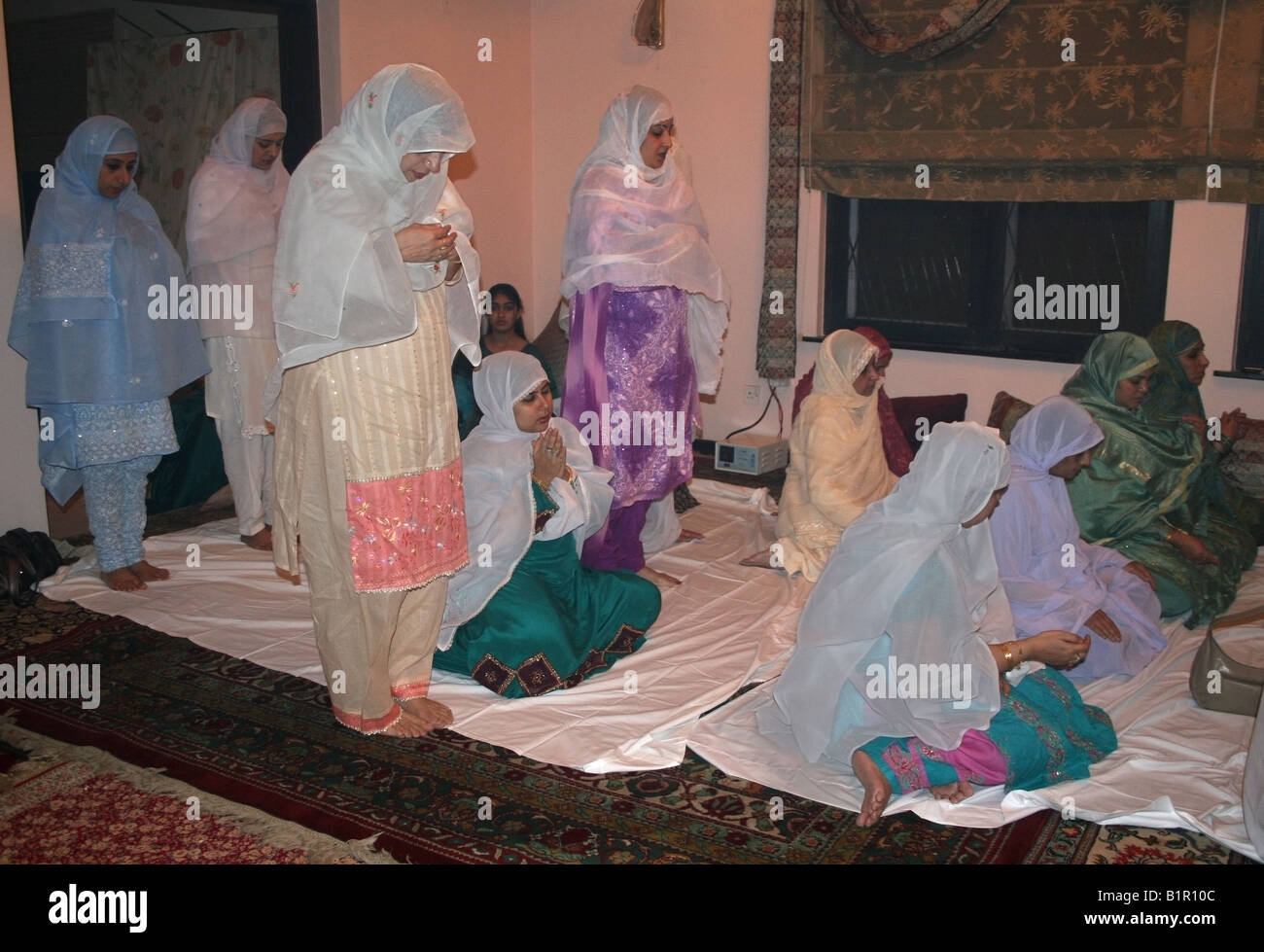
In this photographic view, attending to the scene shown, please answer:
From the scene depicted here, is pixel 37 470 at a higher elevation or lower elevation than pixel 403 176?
lower

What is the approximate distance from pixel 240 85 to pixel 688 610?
4.41 metres

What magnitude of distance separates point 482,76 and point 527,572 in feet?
12.6

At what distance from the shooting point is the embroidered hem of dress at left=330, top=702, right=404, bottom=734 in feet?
11.0

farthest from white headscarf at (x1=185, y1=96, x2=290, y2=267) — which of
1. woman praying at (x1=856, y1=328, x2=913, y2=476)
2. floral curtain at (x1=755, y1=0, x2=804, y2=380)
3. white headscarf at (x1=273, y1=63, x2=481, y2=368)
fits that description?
floral curtain at (x1=755, y1=0, x2=804, y2=380)

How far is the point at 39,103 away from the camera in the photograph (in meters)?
7.73

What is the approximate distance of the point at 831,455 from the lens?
4.59m

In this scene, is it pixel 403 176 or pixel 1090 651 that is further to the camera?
pixel 1090 651

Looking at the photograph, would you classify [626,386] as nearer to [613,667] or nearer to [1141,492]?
[613,667]

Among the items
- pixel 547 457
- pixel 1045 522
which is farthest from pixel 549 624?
pixel 1045 522

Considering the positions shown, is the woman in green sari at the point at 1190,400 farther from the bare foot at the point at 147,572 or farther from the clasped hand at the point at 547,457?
the bare foot at the point at 147,572

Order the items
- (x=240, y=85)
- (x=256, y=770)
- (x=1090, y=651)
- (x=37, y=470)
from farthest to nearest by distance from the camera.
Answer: (x=240, y=85) < (x=37, y=470) < (x=1090, y=651) < (x=256, y=770)

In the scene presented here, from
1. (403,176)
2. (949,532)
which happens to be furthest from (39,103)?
(949,532)

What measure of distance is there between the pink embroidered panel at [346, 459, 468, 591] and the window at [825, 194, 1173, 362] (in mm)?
3529
